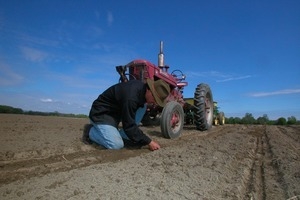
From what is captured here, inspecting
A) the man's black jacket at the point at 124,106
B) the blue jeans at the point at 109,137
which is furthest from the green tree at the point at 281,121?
the blue jeans at the point at 109,137

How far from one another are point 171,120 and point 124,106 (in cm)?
268

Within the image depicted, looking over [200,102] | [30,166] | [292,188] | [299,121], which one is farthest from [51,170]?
[299,121]

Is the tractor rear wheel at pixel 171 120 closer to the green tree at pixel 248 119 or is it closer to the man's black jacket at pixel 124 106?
the man's black jacket at pixel 124 106

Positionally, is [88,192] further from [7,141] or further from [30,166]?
[7,141]

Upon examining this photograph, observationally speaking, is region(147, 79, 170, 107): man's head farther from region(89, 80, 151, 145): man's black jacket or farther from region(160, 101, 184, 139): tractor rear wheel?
region(160, 101, 184, 139): tractor rear wheel

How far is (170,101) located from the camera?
8.27 m

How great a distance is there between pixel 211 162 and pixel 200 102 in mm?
5676

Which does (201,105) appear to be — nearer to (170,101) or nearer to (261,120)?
(170,101)

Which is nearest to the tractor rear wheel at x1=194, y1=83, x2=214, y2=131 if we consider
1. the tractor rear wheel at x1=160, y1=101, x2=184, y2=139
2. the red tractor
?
the red tractor

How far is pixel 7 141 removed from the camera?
5.50m

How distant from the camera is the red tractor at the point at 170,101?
7.22m

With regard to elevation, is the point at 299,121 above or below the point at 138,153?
above

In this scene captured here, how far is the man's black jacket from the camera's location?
5.02 m

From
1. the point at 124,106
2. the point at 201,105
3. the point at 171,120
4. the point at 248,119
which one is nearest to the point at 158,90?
the point at 124,106
